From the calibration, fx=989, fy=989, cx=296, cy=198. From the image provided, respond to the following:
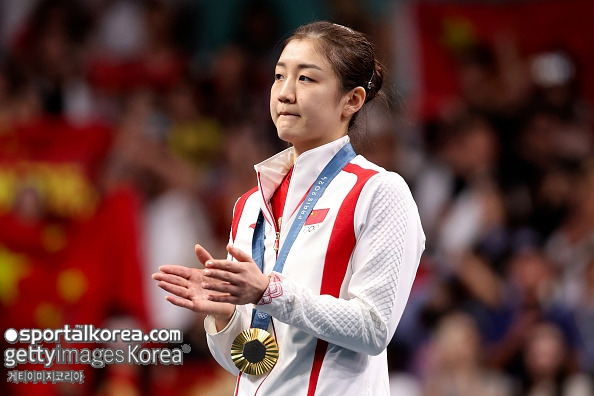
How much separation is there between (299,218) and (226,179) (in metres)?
4.65

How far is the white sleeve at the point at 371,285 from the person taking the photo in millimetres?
2660

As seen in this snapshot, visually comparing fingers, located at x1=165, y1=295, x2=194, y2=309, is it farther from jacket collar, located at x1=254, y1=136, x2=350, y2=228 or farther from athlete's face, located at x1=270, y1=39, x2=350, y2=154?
athlete's face, located at x1=270, y1=39, x2=350, y2=154

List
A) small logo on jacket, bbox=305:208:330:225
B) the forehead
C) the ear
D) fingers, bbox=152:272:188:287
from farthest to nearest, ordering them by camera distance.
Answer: the ear < the forehead < small logo on jacket, bbox=305:208:330:225 < fingers, bbox=152:272:188:287

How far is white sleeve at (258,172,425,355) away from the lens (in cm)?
266

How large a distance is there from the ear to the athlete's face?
0.17 ft

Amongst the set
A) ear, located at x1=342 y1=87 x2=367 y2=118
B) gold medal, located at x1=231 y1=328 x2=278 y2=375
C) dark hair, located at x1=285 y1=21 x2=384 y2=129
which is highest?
dark hair, located at x1=285 y1=21 x2=384 y2=129

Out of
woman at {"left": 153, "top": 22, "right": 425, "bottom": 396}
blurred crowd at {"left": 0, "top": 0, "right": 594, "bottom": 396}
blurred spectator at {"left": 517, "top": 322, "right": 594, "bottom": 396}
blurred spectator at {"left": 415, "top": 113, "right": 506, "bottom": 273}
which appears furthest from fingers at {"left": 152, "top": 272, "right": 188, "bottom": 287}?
blurred spectator at {"left": 415, "top": 113, "right": 506, "bottom": 273}

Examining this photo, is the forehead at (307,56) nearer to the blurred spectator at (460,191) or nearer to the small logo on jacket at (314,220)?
the small logo on jacket at (314,220)

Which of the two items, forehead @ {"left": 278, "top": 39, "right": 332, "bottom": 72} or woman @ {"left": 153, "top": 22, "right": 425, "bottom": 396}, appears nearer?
woman @ {"left": 153, "top": 22, "right": 425, "bottom": 396}

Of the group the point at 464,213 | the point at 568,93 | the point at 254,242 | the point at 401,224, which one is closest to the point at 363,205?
the point at 401,224

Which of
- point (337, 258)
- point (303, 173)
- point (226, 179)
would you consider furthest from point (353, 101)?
point (226, 179)

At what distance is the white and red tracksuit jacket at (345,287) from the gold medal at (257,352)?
0.02 metres

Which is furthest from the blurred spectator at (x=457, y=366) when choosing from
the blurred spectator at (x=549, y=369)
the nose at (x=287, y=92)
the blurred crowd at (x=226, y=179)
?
the nose at (x=287, y=92)

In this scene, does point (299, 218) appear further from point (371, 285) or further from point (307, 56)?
point (307, 56)
